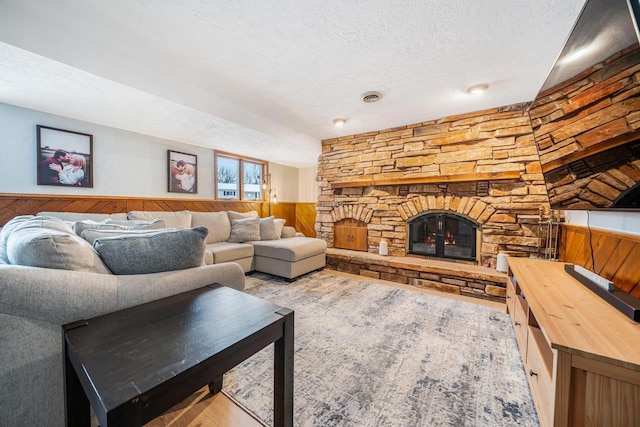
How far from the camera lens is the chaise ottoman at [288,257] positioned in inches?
126

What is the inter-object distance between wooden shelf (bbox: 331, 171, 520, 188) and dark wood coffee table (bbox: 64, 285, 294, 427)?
2.76 m

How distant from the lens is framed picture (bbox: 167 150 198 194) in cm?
388

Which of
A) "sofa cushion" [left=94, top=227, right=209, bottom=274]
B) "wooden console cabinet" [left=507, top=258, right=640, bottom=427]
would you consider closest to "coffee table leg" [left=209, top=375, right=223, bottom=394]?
"sofa cushion" [left=94, top=227, right=209, bottom=274]

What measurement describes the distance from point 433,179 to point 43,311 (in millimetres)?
3390

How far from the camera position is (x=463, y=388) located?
4.45ft

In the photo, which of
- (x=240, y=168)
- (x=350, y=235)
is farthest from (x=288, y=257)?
(x=240, y=168)

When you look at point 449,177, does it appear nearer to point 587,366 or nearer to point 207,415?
point 587,366

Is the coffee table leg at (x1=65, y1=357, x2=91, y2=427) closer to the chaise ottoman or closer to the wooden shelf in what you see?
the chaise ottoman

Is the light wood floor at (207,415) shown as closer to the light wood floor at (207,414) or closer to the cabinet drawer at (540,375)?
the light wood floor at (207,414)

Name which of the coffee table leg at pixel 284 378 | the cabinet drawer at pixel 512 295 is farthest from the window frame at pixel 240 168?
the cabinet drawer at pixel 512 295

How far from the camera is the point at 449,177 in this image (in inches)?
119

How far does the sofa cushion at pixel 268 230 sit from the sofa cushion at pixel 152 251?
2488 mm

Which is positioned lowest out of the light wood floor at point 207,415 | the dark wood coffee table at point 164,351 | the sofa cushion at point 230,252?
the light wood floor at point 207,415

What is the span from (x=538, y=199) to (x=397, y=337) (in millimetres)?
2219
